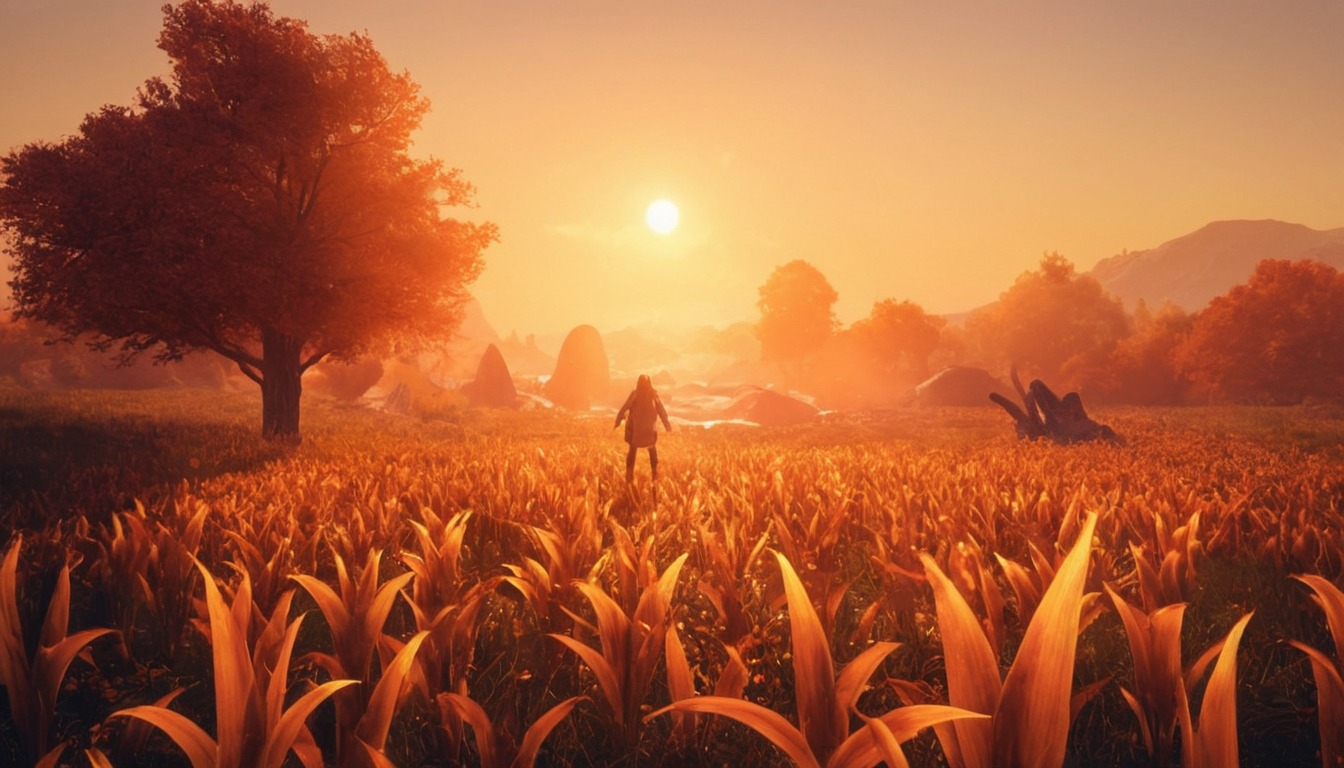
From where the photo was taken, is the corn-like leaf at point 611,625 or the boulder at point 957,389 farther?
the boulder at point 957,389

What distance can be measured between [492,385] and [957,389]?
3221cm

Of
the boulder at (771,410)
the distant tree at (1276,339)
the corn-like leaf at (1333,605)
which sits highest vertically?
the distant tree at (1276,339)

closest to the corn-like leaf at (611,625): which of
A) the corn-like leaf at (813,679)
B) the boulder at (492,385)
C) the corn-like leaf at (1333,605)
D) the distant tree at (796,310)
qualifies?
the corn-like leaf at (813,679)

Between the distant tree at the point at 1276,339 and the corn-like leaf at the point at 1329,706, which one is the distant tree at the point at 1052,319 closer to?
the distant tree at the point at 1276,339

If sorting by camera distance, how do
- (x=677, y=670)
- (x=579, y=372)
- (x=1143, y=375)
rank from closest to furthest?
(x=677, y=670) → (x=1143, y=375) → (x=579, y=372)

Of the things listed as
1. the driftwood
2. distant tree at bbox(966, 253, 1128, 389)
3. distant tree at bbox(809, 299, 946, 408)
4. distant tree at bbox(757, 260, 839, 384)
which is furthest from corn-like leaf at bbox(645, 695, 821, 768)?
distant tree at bbox(757, 260, 839, 384)

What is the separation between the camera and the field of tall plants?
130 cm

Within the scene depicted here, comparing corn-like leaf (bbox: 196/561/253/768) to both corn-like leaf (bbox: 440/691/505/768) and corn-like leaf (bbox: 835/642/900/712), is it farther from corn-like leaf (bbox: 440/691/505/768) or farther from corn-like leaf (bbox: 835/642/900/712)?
corn-like leaf (bbox: 835/642/900/712)

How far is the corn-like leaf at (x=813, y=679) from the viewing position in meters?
1.38

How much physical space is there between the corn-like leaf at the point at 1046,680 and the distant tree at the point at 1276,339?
133 feet

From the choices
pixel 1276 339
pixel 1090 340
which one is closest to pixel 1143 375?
pixel 1276 339

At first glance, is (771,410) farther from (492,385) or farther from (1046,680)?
(1046,680)

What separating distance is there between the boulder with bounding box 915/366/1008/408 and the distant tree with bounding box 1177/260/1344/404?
10.8 metres

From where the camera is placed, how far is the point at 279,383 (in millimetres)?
13945
